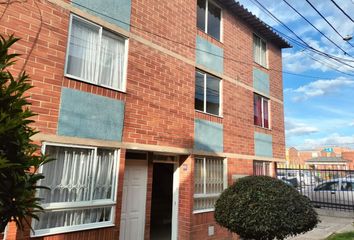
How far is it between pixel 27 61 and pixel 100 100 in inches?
65.8

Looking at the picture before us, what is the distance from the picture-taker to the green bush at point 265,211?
18.5 feet

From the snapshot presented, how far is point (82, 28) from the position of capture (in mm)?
6543

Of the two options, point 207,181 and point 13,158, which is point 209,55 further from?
point 13,158

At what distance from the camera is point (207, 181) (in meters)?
9.44

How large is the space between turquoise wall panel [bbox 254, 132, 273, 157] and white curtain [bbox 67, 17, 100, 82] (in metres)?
7.58

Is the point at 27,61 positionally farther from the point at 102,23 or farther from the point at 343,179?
the point at 343,179

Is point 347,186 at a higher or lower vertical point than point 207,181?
lower

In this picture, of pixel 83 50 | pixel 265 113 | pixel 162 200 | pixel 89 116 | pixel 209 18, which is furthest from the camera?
pixel 265 113

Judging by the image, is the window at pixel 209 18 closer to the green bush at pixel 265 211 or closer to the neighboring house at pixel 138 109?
the neighboring house at pixel 138 109

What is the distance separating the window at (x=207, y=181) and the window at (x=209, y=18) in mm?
4663

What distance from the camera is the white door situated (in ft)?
24.1

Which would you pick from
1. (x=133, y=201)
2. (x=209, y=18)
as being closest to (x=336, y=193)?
(x=209, y=18)

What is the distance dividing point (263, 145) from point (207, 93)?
4030 mm

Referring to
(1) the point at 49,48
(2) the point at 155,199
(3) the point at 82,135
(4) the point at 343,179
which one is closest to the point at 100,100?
(3) the point at 82,135
